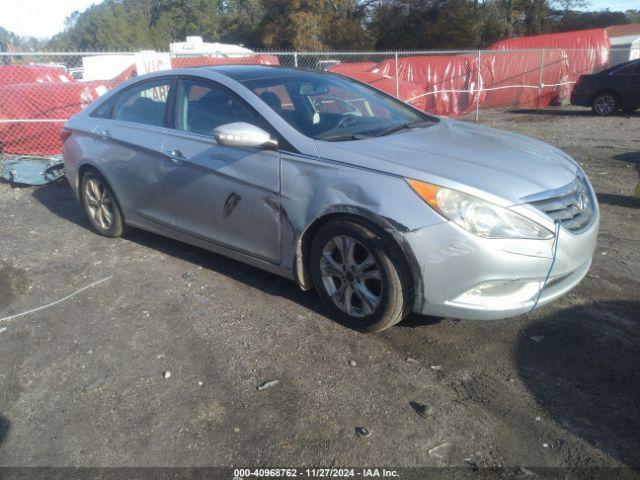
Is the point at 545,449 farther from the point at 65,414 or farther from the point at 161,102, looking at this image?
the point at 161,102

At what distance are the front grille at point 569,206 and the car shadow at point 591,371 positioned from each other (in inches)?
26.2

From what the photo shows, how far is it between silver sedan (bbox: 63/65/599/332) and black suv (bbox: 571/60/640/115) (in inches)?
513

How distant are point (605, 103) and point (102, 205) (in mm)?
14461

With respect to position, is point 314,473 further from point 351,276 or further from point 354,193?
point 354,193

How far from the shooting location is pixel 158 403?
2.98 meters

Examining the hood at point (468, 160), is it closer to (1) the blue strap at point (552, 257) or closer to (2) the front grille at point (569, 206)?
(2) the front grille at point (569, 206)

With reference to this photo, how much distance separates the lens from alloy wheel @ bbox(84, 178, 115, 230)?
5.39 meters

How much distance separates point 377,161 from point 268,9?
49027 mm

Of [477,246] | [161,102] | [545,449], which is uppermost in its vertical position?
[161,102]

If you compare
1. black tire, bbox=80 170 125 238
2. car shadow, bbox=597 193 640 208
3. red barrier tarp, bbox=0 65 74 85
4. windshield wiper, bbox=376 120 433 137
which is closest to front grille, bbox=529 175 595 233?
windshield wiper, bbox=376 120 433 137

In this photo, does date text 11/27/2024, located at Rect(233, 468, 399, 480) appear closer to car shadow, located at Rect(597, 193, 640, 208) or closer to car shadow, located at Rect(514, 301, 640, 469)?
car shadow, located at Rect(514, 301, 640, 469)

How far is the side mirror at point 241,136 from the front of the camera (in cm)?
361

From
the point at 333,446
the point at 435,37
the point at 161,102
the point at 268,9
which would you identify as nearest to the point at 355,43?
the point at 435,37

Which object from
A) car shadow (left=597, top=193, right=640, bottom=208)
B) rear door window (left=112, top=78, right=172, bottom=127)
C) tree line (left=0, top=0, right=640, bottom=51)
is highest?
tree line (left=0, top=0, right=640, bottom=51)
